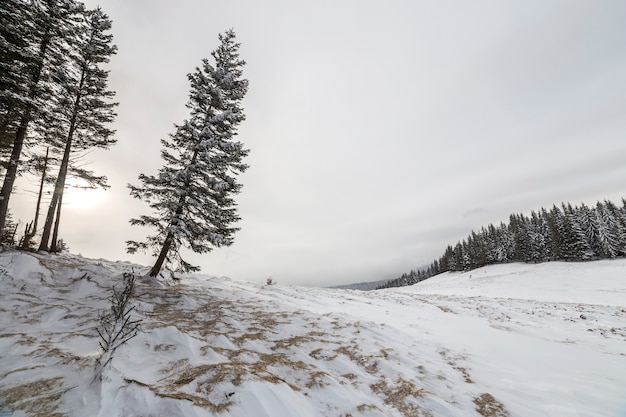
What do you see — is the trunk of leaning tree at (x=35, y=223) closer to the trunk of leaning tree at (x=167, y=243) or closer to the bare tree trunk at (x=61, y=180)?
the bare tree trunk at (x=61, y=180)

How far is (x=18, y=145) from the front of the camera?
1180cm

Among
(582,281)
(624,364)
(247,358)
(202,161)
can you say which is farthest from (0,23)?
(582,281)

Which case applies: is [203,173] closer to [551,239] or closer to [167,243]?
[167,243]

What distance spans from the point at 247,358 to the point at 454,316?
382 inches

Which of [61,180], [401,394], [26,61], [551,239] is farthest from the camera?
[551,239]

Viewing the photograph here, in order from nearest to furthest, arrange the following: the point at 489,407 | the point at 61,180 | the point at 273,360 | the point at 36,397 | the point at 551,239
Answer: the point at 36,397 → the point at 489,407 → the point at 273,360 → the point at 61,180 → the point at 551,239

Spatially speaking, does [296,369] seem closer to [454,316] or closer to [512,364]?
[512,364]

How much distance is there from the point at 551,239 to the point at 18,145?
277 feet

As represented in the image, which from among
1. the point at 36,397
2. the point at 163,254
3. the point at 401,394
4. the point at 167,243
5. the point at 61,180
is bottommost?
the point at 401,394

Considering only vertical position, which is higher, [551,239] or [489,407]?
[551,239]

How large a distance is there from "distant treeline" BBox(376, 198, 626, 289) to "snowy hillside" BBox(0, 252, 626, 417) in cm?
6163

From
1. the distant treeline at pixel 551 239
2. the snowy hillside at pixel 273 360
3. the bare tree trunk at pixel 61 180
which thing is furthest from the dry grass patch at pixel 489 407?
the distant treeline at pixel 551 239

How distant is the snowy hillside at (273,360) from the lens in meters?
3.78

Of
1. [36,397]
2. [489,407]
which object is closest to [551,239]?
[489,407]
